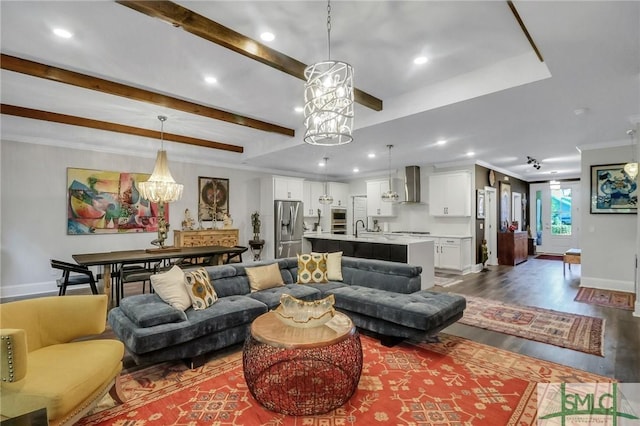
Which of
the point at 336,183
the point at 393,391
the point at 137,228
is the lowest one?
the point at 393,391

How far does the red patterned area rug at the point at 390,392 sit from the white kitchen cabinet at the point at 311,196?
6451mm

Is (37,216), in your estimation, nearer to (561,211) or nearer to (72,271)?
(72,271)

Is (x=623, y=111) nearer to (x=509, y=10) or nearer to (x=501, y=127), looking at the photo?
(x=501, y=127)

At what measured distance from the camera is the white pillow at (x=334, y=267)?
14.5ft

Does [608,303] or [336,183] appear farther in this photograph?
[336,183]

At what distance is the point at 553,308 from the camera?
4434 millimetres

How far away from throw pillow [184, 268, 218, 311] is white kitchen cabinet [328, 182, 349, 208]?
268 inches

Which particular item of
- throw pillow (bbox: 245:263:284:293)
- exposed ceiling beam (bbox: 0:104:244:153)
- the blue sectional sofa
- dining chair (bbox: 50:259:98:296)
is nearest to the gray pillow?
the blue sectional sofa

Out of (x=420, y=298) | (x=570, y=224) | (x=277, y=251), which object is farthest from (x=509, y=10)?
(x=570, y=224)

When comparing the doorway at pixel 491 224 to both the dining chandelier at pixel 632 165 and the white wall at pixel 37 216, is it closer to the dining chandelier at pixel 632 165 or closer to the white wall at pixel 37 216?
the dining chandelier at pixel 632 165

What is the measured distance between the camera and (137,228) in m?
6.45

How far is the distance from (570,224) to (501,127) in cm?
816

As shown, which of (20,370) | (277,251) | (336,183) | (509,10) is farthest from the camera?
(336,183)

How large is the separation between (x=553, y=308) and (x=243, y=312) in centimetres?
436
